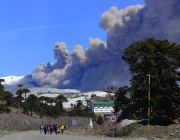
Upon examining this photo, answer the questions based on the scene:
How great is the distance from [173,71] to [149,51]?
9.53 feet

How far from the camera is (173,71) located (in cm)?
3216

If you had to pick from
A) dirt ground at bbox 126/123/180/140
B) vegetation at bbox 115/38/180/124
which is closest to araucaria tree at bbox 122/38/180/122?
vegetation at bbox 115/38/180/124

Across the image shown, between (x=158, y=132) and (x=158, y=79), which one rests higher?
(x=158, y=79)

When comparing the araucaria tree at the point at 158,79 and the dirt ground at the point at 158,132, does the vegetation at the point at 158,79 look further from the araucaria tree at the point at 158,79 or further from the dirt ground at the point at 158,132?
the dirt ground at the point at 158,132

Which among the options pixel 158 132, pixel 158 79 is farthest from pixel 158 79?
pixel 158 132

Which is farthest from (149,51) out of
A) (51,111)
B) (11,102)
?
(11,102)

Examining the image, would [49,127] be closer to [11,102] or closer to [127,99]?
[127,99]

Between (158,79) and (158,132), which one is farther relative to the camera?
(158,79)

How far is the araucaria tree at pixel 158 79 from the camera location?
31062mm

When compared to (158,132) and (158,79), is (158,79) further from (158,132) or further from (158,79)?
(158,132)

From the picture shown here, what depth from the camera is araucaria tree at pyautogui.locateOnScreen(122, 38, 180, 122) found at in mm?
31062

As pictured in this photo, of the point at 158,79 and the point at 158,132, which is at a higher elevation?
the point at 158,79

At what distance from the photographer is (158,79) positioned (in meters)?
31.4

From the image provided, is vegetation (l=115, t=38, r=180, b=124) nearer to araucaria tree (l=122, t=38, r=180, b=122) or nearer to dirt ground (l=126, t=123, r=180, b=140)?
araucaria tree (l=122, t=38, r=180, b=122)
